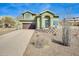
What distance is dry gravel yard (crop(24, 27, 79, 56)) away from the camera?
3514 mm

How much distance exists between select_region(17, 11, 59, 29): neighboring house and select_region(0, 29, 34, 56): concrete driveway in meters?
0.15

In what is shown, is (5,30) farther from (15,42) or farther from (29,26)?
(29,26)

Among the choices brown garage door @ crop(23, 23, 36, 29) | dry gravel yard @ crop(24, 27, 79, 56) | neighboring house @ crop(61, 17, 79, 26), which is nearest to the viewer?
dry gravel yard @ crop(24, 27, 79, 56)

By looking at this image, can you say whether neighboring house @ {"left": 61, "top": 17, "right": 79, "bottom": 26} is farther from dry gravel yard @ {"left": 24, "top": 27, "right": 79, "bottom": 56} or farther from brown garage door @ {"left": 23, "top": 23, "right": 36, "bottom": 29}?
brown garage door @ {"left": 23, "top": 23, "right": 36, "bottom": 29}

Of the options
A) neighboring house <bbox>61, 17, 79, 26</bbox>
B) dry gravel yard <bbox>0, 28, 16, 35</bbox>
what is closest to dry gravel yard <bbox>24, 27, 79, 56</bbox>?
neighboring house <bbox>61, 17, 79, 26</bbox>

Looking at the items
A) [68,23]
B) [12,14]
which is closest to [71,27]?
[68,23]

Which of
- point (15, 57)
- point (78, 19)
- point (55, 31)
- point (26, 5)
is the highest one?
point (26, 5)

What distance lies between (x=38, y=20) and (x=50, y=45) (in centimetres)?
70

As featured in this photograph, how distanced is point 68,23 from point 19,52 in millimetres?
1344

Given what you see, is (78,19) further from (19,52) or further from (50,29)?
(19,52)

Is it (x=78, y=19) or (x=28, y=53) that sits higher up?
(x=78, y=19)

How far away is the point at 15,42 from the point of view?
12.2ft

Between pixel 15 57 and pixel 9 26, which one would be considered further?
pixel 9 26

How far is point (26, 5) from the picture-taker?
12.0 feet
